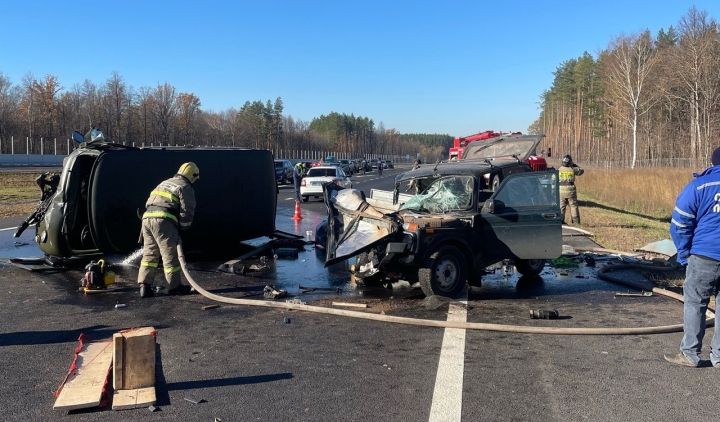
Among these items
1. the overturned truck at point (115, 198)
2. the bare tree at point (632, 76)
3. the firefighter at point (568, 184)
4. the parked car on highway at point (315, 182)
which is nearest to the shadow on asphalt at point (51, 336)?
the overturned truck at point (115, 198)

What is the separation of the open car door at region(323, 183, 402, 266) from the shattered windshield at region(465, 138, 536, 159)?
649 centimetres

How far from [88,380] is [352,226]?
3815 millimetres

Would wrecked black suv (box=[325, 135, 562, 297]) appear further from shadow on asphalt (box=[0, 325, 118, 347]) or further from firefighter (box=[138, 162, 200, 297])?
shadow on asphalt (box=[0, 325, 118, 347])

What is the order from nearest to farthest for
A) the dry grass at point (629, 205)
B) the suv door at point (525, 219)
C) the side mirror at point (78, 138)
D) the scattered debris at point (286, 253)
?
the suv door at point (525, 219) → the side mirror at point (78, 138) → the scattered debris at point (286, 253) → the dry grass at point (629, 205)

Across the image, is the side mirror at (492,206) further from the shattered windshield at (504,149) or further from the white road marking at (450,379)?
the shattered windshield at (504,149)

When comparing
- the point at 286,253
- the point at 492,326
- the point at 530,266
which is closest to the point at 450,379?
the point at 492,326

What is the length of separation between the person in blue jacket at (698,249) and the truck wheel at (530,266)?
3537 mm

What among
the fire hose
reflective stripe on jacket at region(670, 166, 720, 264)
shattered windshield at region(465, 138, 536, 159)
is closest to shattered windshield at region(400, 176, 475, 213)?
the fire hose

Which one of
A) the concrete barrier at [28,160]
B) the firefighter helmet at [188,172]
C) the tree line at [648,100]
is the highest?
the tree line at [648,100]

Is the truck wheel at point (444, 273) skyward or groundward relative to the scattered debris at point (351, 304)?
skyward

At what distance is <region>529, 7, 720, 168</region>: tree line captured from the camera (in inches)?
1962

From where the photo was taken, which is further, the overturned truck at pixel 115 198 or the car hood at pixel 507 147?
the car hood at pixel 507 147

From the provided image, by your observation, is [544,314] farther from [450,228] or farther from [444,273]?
[450,228]

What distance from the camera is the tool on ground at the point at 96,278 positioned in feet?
24.7
